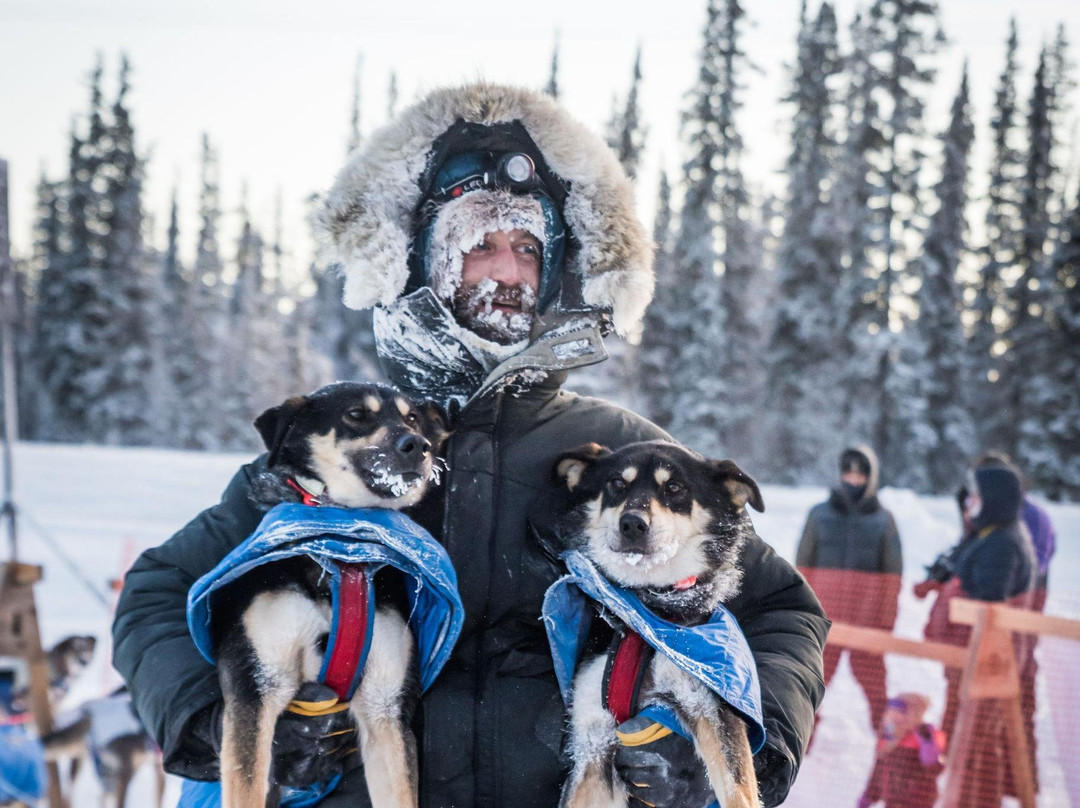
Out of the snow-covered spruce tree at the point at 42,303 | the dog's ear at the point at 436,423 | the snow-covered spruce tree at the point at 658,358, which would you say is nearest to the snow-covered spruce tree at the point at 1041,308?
the snow-covered spruce tree at the point at 658,358

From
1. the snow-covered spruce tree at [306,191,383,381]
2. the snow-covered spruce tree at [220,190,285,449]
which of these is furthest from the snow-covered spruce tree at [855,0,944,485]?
the snow-covered spruce tree at [220,190,285,449]

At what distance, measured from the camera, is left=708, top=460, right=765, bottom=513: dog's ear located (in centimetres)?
257

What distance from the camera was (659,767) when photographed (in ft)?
6.95

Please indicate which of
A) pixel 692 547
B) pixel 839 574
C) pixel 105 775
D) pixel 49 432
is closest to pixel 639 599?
pixel 692 547

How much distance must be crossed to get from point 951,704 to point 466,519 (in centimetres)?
508

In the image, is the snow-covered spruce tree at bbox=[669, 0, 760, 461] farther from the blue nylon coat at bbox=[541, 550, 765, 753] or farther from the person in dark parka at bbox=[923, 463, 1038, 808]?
the blue nylon coat at bbox=[541, 550, 765, 753]

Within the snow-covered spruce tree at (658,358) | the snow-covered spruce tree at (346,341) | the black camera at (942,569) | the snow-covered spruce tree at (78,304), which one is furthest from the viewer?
the snow-covered spruce tree at (78,304)

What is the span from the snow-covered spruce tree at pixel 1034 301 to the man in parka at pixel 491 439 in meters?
26.3

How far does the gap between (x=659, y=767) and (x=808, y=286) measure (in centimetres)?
2597

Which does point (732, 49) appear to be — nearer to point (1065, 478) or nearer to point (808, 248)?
point (808, 248)

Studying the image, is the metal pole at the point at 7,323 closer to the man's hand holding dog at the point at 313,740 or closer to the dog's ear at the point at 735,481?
the man's hand holding dog at the point at 313,740

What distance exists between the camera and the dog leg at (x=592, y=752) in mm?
2155

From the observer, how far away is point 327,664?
2.23 m

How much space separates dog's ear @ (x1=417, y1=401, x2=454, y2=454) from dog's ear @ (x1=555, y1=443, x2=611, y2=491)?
1.15 feet
